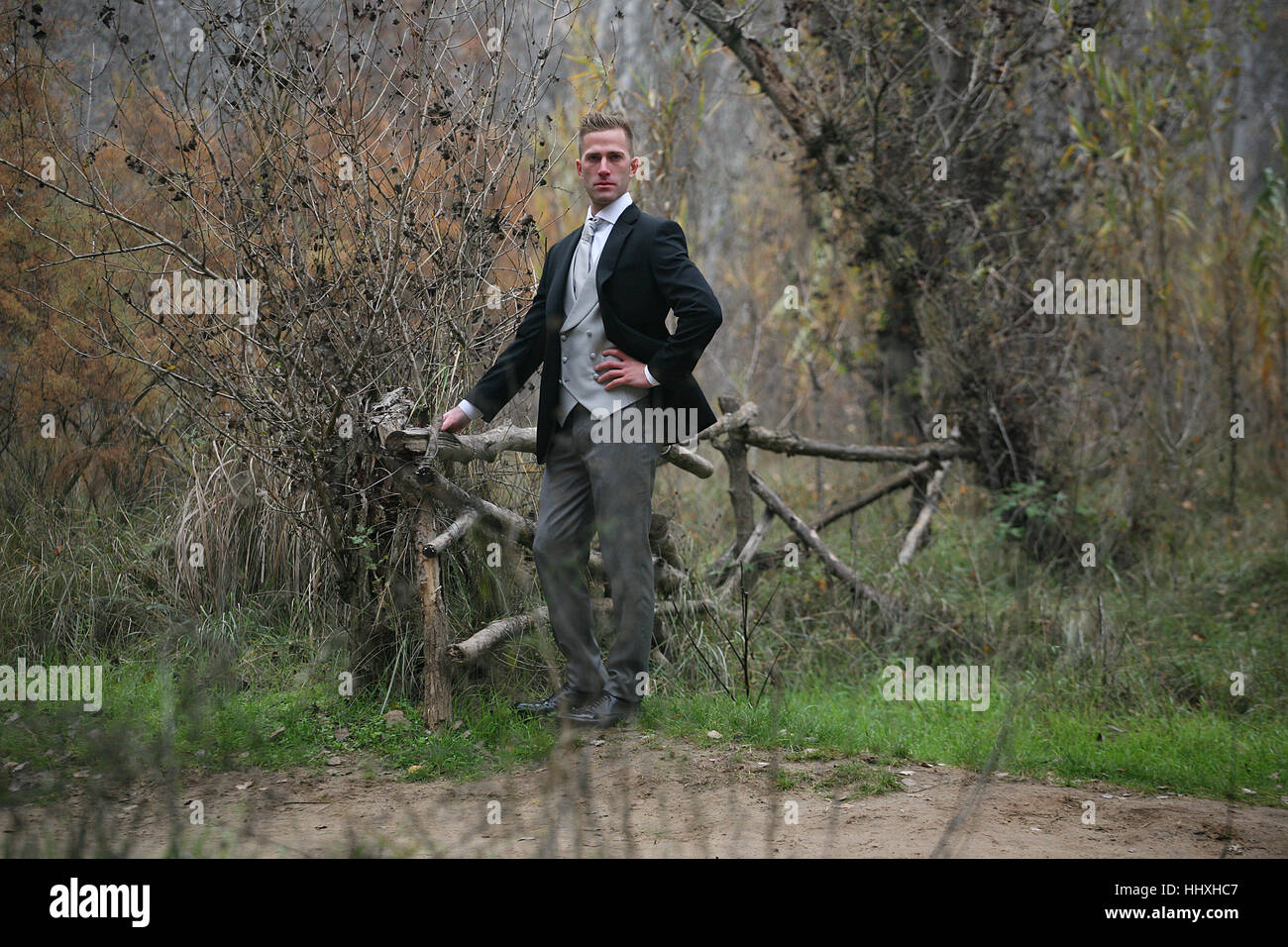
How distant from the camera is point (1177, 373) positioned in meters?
8.79

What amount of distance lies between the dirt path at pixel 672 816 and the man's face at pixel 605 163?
2.20 meters

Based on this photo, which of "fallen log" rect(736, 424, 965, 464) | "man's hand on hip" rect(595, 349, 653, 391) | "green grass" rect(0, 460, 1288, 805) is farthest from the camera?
"fallen log" rect(736, 424, 965, 464)

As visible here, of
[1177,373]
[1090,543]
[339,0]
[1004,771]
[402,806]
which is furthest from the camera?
[1177,373]

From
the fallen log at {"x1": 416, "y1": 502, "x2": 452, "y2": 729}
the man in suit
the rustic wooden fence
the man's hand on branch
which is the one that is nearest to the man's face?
the man in suit

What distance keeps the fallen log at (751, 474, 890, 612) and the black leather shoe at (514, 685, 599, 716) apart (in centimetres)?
243

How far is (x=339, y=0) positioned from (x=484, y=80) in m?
0.73

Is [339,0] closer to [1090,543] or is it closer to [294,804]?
[294,804]

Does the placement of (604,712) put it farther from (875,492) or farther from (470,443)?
(875,492)

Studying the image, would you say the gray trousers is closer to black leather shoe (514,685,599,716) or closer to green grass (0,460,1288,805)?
black leather shoe (514,685,599,716)

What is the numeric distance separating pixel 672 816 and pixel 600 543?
121 centimetres

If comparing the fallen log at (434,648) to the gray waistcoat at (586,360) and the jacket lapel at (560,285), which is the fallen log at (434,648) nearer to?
the gray waistcoat at (586,360)

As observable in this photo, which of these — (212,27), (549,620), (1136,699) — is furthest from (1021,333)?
(212,27)

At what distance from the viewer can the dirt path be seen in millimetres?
3330

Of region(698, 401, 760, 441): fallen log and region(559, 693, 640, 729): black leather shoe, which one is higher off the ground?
region(698, 401, 760, 441): fallen log
